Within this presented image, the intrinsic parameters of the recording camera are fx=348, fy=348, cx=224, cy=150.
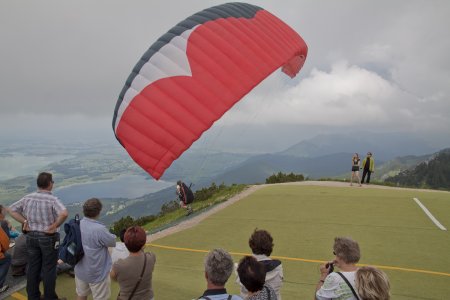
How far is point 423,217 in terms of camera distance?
33.7 ft

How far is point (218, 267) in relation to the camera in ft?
8.95

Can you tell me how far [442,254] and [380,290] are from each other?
6.04 m

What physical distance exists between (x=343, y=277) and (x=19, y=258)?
5881 mm

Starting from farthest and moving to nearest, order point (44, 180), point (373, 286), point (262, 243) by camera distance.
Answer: point (44, 180), point (262, 243), point (373, 286)

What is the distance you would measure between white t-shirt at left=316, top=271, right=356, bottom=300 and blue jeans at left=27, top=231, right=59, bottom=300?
138 inches

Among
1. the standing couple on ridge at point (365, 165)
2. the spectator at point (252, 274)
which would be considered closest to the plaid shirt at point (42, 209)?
the spectator at point (252, 274)

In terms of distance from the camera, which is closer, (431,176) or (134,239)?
(134,239)

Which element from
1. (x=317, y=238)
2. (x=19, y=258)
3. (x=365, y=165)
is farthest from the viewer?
(x=365, y=165)

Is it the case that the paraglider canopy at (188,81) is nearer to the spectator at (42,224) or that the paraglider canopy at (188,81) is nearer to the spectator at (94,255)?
the spectator at (42,224)

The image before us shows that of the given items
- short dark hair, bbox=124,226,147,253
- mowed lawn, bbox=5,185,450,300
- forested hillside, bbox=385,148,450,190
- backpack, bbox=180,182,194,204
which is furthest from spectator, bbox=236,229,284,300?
forested hillside, bbox=385,148,450,190

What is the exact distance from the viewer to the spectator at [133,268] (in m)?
3.42

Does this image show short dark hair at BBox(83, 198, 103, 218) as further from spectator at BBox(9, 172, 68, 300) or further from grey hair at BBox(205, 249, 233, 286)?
grey hair at BBox(205, 249, 233, 286)

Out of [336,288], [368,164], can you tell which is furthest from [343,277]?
[368,164]

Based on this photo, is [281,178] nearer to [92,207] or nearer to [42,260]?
[42,260]
